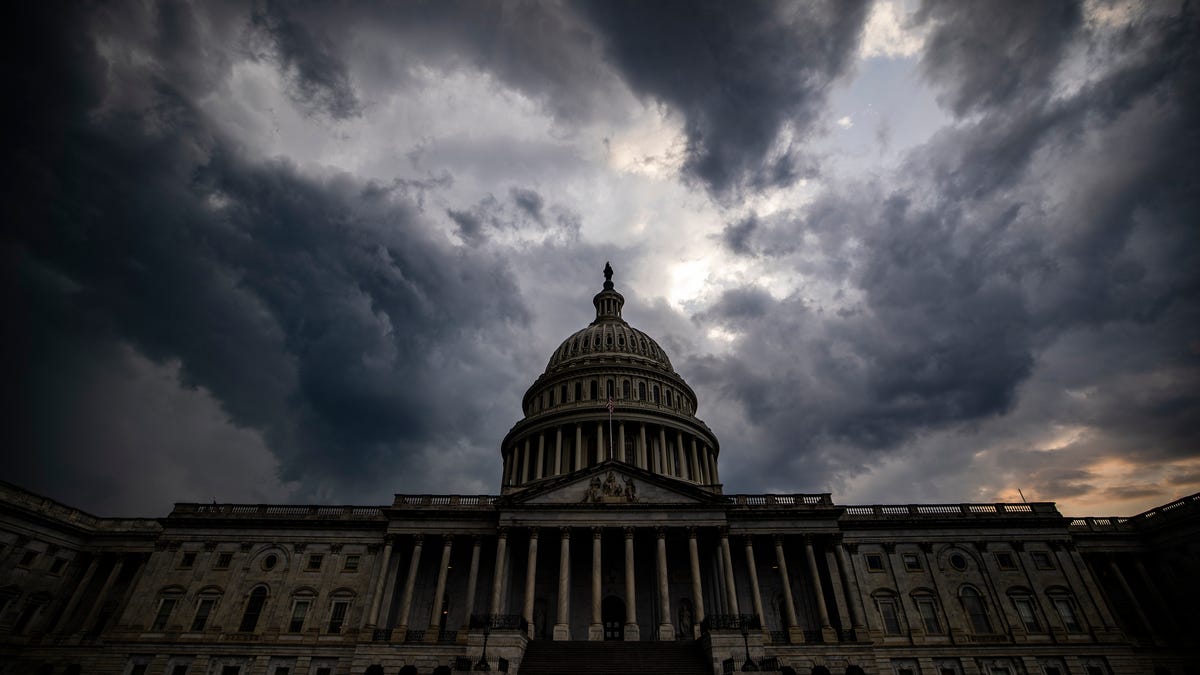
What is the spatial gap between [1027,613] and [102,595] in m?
67.0

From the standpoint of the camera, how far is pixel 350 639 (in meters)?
39.6

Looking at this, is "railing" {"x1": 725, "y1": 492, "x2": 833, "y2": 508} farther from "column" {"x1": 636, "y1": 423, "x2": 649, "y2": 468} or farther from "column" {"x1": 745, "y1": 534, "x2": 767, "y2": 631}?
"column" {"x1": 636, "y1": 423, "x2": 649, "y2": 468}

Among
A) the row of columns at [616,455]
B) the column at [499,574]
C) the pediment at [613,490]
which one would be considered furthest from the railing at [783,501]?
the column at [499,574]

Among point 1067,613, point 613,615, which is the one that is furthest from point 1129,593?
point 613,615

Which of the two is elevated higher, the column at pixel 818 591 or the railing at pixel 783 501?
the railing at pixel 783 501

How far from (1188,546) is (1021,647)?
15.6 m

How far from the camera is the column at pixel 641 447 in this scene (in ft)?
189

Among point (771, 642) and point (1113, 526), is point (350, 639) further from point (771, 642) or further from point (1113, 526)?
point (1113, 526)

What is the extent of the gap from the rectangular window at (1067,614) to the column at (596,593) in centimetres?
3246

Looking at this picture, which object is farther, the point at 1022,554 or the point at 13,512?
the point at 1022,554

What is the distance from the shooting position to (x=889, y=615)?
40.5m

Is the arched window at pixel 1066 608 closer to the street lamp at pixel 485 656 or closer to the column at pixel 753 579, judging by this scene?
the column at pixel 753 579

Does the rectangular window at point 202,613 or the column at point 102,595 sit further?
the column at point 102,595

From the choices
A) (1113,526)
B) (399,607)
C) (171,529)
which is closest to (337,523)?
(399,607)
